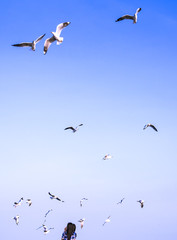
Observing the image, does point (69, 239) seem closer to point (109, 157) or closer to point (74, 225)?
point (74, 225)

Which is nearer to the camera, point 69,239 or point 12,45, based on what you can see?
point 69,239

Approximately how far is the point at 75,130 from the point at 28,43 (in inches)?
546

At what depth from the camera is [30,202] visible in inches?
1511

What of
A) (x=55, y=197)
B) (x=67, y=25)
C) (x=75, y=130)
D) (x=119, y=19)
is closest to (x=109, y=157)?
(x=75, y=130)

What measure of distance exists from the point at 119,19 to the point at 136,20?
98 cm

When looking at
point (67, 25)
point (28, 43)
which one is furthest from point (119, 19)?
point (28, 43)

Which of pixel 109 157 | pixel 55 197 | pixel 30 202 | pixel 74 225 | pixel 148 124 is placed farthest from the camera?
pixel 30 202

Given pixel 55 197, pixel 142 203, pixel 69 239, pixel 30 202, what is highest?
pixel 142 203

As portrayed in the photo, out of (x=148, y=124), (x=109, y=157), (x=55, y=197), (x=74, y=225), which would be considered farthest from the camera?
(x=109, y=157)

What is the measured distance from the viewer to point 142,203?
119ft

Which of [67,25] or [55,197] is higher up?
[67,25]

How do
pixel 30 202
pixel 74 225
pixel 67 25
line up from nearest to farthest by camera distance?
1. pixel 74 225
2. pixel 67 25
3. pixel 30 202

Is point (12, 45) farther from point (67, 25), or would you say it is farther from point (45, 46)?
point (67, 25)

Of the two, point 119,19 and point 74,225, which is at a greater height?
point 119,19
